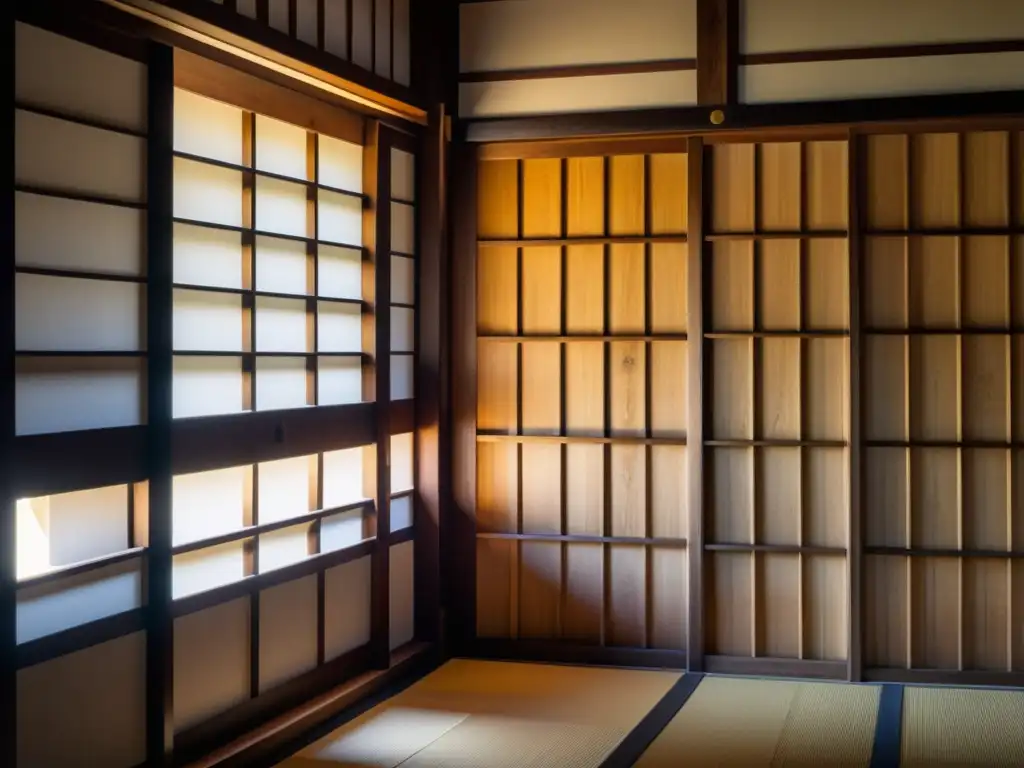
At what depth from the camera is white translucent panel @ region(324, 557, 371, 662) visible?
464 cm

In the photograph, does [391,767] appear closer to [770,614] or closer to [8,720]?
[8,720]

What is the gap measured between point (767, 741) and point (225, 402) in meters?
2.02

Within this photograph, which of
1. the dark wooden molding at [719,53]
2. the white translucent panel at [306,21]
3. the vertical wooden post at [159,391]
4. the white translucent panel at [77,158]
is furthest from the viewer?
the dark wooden molding at [719,53]

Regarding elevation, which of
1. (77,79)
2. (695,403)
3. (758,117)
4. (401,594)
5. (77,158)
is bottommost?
(401,594)

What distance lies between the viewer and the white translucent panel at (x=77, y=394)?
10.3 ft

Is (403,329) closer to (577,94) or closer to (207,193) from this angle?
(577,94)

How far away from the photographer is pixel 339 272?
15.5ft

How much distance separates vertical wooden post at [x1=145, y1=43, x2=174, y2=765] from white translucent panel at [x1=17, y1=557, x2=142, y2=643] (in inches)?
2.9

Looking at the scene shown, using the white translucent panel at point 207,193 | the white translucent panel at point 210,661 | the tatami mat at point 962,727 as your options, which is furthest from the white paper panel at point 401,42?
the tatami mat at point 962,727

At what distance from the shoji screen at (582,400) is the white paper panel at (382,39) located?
0.67 metres

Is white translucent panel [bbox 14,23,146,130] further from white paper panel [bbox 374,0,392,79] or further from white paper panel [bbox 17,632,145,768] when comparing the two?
→ white paper panel [bbox 374,0,392,79]

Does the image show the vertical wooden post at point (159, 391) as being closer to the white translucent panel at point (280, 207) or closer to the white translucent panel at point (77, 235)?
the white translucent panel at point (77, 235)

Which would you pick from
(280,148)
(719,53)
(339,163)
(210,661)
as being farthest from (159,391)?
(719,53)

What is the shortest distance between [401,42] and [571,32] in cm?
70
